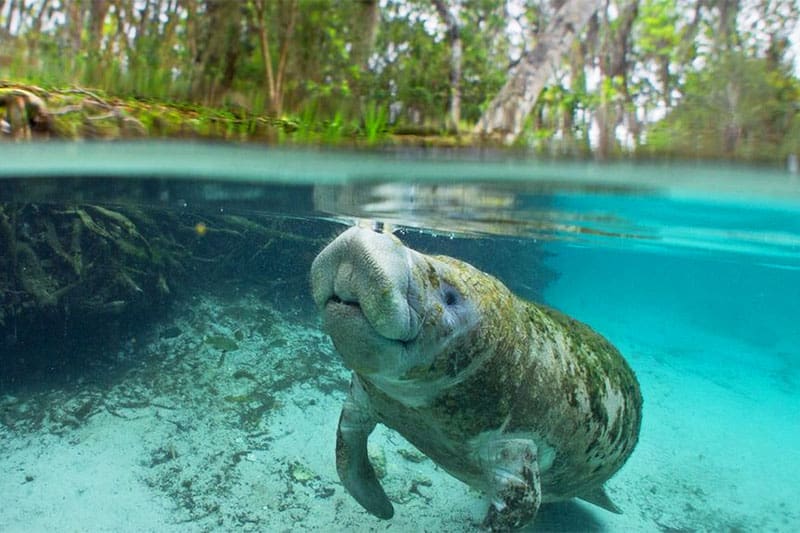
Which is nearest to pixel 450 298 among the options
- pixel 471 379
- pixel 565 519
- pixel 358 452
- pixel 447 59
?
pixel 471 379

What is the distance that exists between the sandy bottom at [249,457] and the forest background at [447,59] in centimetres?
330

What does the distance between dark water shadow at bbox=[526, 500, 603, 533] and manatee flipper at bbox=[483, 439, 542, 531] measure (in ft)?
4.89

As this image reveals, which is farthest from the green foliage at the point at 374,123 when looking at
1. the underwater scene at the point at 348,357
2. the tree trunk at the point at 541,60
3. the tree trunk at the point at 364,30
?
the tree trunk at the point at 541,60

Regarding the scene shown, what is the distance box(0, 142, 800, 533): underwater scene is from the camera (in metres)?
3.59

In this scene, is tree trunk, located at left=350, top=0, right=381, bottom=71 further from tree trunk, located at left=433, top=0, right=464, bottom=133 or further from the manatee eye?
the manatee eye

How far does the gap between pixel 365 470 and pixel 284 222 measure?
8190mm

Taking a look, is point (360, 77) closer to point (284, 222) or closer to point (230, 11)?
point (230, 11)

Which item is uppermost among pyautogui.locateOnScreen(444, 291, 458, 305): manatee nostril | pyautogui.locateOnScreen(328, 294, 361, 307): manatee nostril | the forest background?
the forest background

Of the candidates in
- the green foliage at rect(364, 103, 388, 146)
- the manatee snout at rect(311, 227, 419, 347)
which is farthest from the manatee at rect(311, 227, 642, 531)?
the green foliage at rect(364, 103, 388, 146)

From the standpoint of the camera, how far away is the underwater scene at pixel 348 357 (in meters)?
3.59

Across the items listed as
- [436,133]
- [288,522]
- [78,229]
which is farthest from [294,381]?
[436,133]

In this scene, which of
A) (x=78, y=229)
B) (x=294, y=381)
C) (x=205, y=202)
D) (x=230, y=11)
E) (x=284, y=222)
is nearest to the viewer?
(x=230, y=11)

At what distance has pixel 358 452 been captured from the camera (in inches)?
169

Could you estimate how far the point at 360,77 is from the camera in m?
4.28
